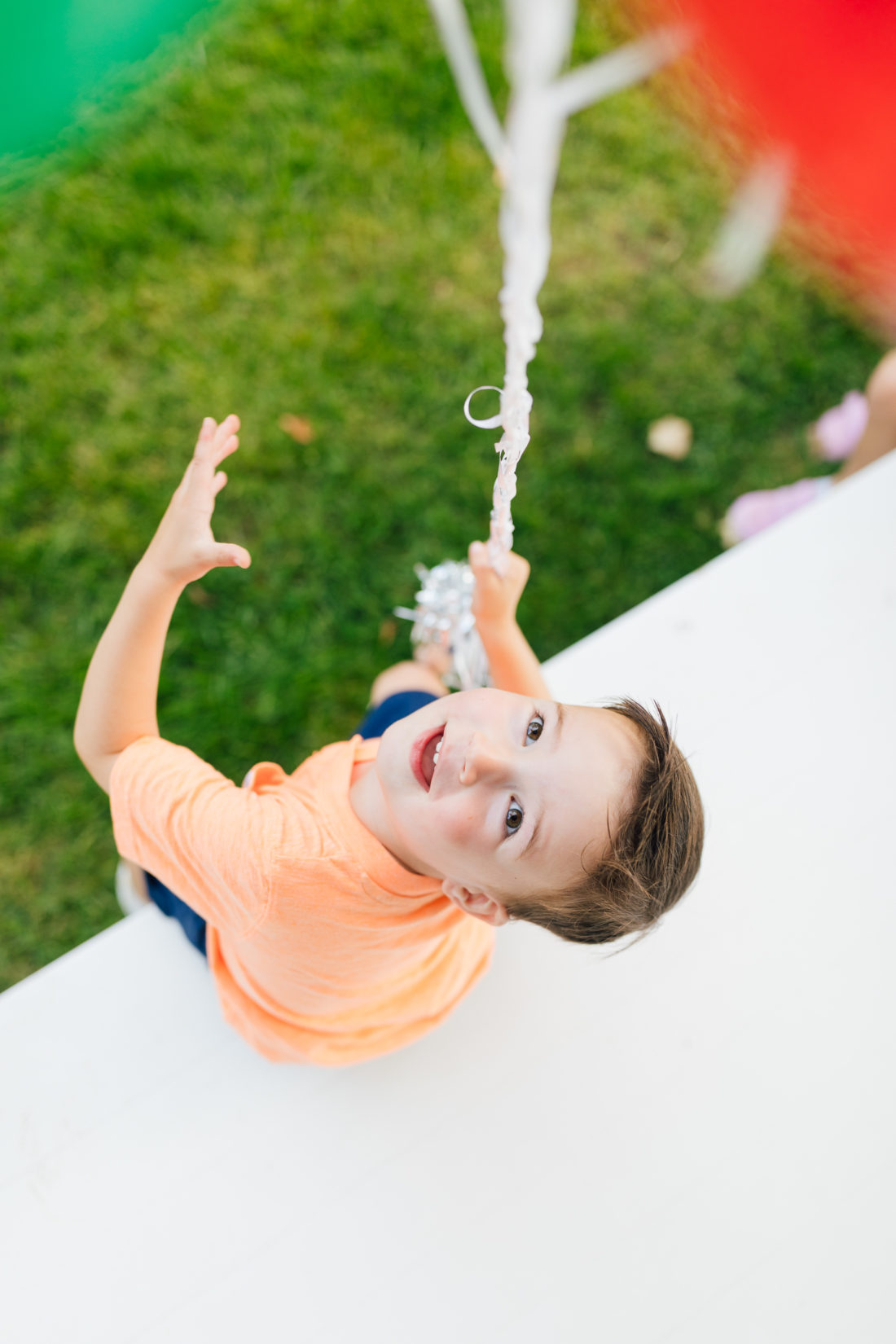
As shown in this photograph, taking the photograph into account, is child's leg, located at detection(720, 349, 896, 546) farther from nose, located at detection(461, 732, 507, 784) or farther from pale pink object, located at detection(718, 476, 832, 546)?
nose, located at detection(461, 732, 507, 784)

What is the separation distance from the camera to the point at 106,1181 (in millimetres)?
1194

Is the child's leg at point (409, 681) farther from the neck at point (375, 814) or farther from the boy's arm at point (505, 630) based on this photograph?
the neck at point (375, 814)

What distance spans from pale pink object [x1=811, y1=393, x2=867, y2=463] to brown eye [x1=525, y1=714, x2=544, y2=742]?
1330 millimetres

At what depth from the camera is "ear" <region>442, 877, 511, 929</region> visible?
0.98 m

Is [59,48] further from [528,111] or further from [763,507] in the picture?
[763,507]

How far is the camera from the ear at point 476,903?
98 centimetres

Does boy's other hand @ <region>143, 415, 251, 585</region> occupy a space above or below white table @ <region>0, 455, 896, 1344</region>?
above

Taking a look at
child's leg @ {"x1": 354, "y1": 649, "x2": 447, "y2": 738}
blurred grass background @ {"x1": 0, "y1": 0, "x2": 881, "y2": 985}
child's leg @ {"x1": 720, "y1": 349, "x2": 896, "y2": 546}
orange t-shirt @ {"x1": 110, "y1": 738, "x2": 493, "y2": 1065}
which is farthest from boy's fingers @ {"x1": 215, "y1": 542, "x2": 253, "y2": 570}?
child's leg @ {"x1": 720, "y1": 349, "x2": 896, "y2": 546}

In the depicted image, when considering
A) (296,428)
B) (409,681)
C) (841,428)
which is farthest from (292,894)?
(841,428)

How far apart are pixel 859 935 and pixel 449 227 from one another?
1.64 m

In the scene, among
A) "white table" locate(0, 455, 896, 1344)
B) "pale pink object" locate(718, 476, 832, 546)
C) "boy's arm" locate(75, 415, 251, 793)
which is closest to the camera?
"boy's arm" locate(75, 415, 251, 793)

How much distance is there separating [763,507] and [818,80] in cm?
154

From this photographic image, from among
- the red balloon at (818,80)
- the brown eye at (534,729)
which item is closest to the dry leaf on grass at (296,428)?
the brown eye at (534,729)

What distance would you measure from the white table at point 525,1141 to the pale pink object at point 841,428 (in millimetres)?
912
